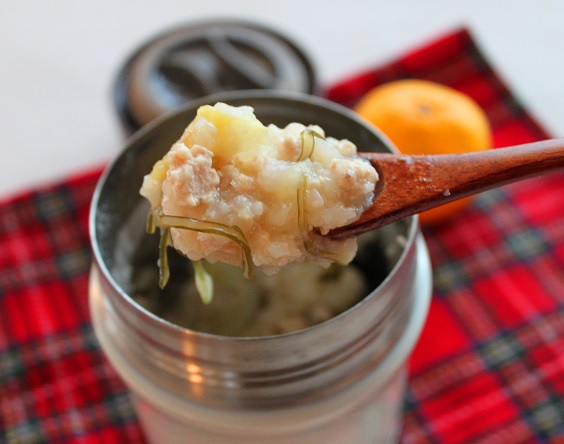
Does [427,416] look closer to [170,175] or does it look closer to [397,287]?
[397,287]

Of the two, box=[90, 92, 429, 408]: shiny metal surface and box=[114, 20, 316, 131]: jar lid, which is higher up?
box=[90, 92, 429, 408]: shiny metal surface

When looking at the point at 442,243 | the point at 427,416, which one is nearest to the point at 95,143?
the point at 442,243

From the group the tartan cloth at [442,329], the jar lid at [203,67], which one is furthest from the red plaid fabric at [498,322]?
the jar lid at [203,67]

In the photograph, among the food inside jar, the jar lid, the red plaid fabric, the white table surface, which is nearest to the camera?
the food inside jar

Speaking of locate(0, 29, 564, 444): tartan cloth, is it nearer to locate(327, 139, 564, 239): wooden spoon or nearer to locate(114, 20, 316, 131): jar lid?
locate(114, 20, 316, 131): jar lid

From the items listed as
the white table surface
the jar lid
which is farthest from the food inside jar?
the white table surface

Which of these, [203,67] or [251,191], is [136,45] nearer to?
[203,67]
